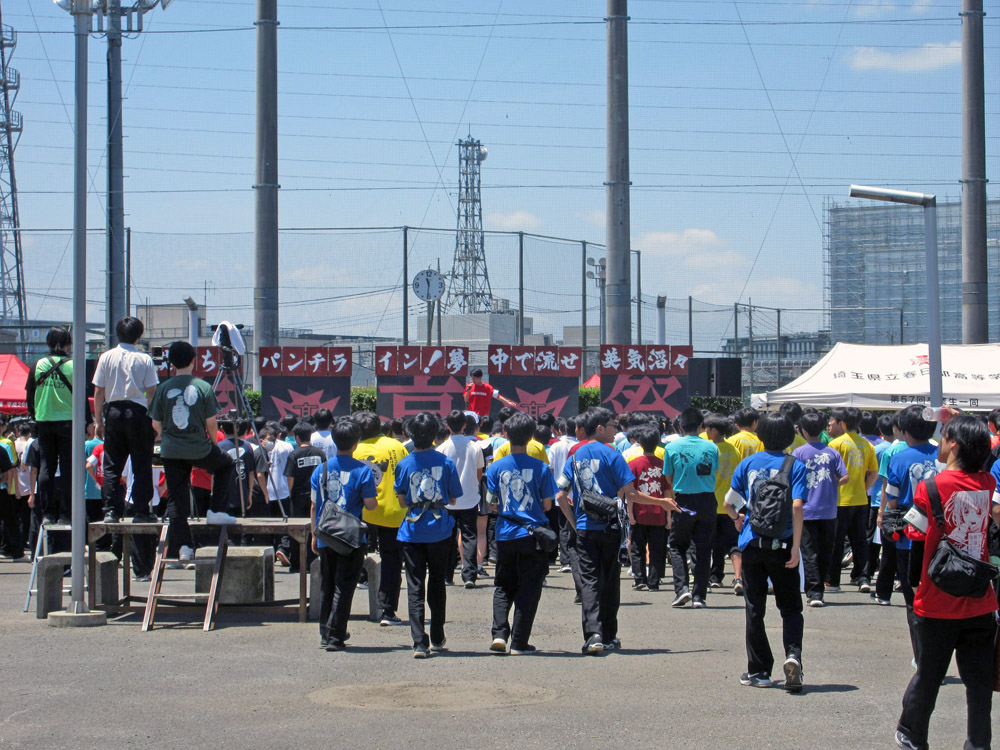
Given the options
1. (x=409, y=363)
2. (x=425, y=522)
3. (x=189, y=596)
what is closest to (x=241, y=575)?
(x=189, y=596)

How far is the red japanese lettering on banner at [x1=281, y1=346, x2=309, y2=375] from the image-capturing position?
19453 mm

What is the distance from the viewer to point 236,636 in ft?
28.9

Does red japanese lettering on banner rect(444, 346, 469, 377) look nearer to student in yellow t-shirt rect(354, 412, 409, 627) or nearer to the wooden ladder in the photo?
student in yellow t-shirt rect(354, 412, 409, 627)

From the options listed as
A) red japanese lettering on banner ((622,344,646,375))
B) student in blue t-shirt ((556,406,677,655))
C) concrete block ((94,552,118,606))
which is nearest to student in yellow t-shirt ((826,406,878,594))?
student in blue t-shirt ((556,406,677,655))

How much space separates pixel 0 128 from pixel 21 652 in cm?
4140

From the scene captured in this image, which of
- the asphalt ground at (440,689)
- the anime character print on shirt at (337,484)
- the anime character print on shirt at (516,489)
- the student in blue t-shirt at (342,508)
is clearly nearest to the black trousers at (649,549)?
the asphalt ground at (440,689)

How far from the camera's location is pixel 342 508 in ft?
27.3

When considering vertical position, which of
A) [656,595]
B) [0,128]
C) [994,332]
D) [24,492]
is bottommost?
[656,595]

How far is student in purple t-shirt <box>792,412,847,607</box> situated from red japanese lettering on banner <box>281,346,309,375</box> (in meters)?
10.8

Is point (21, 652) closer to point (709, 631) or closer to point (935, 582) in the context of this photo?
point (709, 631)

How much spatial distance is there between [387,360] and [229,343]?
31.6ft

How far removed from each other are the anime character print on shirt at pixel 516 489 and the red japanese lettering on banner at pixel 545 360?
11941mm

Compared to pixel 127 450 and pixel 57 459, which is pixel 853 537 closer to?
pixel 127 450

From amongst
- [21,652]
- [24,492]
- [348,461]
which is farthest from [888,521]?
[24,492]
